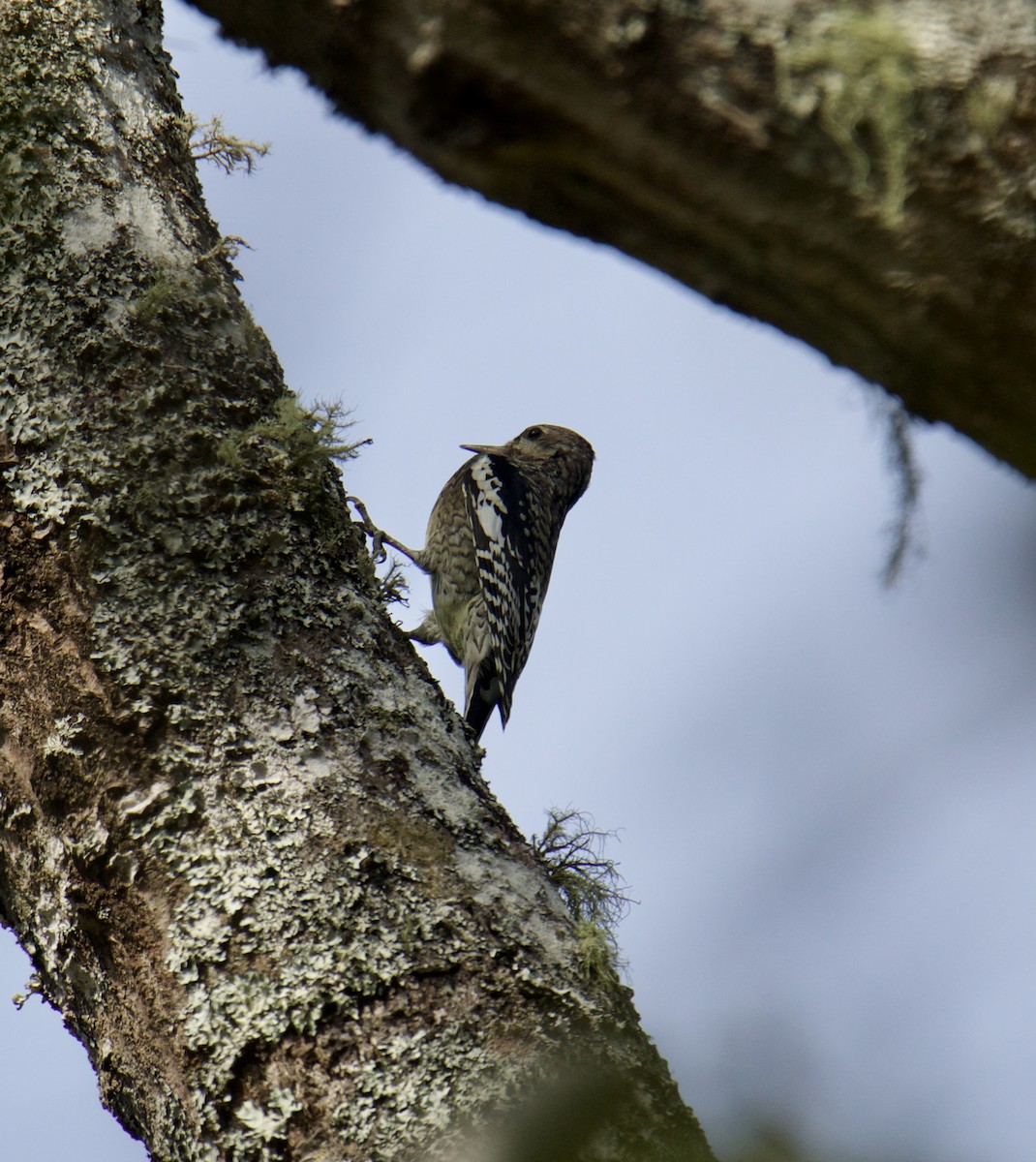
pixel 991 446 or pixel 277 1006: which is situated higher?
pixel 277 1006

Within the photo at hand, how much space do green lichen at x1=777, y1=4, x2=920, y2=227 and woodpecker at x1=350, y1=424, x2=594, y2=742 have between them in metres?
4.84

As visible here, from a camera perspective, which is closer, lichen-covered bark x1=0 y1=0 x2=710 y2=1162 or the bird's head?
lichen-covered bark x1=0 y1=0 x2=710 y2=1162

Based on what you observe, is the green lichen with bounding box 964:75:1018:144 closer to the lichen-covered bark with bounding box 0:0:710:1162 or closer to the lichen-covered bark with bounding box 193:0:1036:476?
the lichen-covered bark with bounding box 193:0:1036:476

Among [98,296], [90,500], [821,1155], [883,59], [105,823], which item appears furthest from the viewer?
[98,296]

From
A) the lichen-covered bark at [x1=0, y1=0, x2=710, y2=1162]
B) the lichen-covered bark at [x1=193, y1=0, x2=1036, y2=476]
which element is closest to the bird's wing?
the lichen-covered bark at [x1=0, y1=0, x2=710, y2=1162]

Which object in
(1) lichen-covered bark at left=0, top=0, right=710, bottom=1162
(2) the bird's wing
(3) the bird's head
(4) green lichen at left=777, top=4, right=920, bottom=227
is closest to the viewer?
(4) green lichen at left=777, top=4, right=920, bottom=227

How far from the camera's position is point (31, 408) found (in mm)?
2221

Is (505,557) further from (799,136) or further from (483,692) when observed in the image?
(799,136)

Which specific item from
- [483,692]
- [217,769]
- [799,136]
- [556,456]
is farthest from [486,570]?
[799,136]

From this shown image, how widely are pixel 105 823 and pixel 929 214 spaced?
1.54 m

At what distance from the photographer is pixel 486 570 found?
646 cm

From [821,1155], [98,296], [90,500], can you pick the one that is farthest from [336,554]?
[821,1155]

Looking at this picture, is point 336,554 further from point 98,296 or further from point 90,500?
point 98,296

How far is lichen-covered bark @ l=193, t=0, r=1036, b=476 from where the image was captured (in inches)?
35.0
